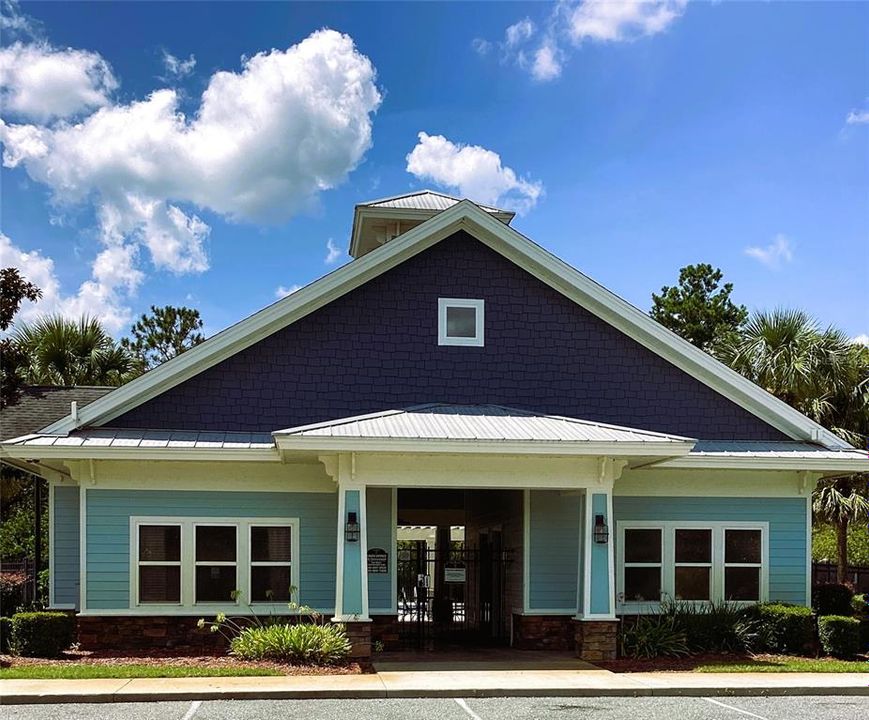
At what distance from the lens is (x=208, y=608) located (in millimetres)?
16188

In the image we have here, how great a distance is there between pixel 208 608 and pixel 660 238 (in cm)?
1307

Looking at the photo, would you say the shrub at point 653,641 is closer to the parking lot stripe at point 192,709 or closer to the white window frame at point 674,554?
the white window frame at point 674,554

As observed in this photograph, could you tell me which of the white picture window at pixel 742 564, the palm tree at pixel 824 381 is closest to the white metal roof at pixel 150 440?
the white picture window at pixel 742 564

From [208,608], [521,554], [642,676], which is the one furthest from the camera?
[521,554]

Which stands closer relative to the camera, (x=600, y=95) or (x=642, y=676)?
(x=642, y=676)

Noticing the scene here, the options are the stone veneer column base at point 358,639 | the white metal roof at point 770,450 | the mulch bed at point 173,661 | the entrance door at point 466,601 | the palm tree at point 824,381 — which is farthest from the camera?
the palm tree at point 824,381

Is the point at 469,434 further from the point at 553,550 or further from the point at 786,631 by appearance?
the point at 786,631

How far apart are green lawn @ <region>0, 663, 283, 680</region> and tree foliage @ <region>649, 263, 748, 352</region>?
99.5 feet

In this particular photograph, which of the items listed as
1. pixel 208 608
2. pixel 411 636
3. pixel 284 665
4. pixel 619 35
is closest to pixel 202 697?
pixel 284 665

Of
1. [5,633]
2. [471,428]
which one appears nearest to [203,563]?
[5,633]

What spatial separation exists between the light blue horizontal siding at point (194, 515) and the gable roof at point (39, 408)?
2.76 m

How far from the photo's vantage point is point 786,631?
53.2 ft

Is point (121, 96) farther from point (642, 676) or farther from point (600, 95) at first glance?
point (642, 676)

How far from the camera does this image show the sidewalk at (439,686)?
12.0 meters
